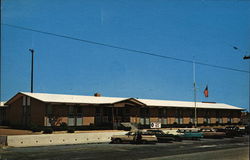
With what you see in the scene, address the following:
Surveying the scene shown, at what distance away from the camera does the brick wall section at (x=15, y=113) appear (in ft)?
148

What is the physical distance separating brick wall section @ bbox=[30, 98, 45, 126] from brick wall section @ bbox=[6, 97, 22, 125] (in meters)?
3.47

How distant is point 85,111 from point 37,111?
7.07m

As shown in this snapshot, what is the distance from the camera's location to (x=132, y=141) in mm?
31250

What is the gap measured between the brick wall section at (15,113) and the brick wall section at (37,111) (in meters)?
3.47

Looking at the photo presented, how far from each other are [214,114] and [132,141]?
41.0 meters

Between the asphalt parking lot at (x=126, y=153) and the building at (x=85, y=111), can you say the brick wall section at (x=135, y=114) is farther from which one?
the asphalt parking lot at (x=126, y=153)

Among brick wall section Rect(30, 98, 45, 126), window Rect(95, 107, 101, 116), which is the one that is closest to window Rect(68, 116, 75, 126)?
brick wall section Rect(30, 98, 45, 126)

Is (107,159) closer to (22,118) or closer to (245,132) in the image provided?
(22,118)

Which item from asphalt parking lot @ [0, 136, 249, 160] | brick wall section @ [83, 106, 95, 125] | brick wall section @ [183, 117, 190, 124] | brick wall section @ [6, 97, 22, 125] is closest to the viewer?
asphalt parking lot @ [0, 136, 249, 160]

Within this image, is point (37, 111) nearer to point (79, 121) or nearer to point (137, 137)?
point (79, 121)

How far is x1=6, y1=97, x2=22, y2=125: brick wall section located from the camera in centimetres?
4524

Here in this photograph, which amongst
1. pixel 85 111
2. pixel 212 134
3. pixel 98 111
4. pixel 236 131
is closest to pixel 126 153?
pixel 212 134

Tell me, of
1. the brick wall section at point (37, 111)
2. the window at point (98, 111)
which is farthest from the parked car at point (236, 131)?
the brick wall section at point (37, 111)

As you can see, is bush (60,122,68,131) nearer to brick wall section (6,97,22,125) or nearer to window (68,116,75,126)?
window (68,116,75,126)
